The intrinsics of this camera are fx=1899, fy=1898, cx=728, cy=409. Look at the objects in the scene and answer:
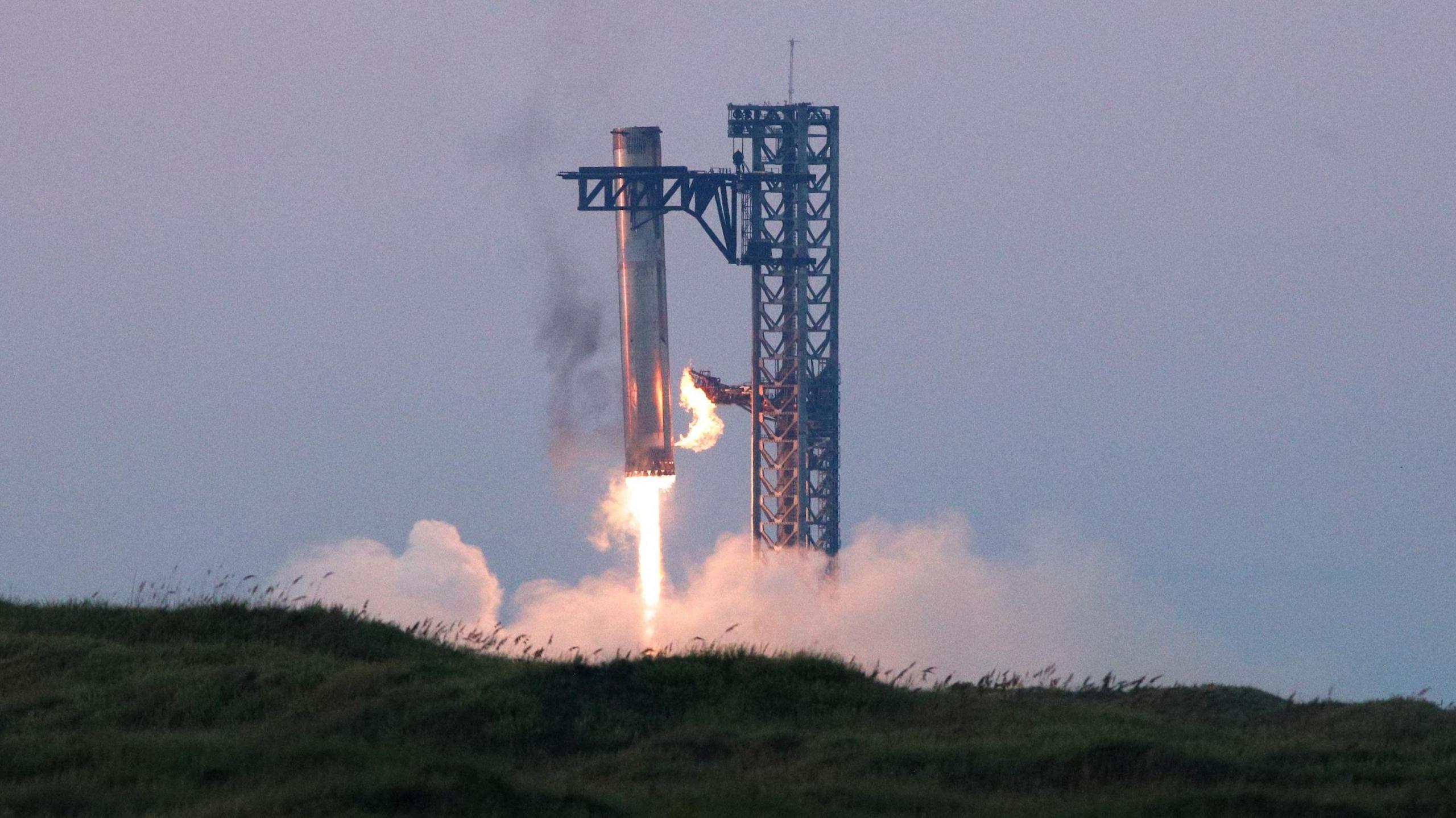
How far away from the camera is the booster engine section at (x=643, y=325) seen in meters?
64.6

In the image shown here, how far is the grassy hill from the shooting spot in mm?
17922

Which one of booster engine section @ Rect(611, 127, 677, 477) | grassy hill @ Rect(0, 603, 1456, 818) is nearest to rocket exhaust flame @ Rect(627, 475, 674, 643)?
booster engine section @ Rect(611, 127, 677, 477)

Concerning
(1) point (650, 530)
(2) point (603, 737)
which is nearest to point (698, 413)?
(1) point (650, 530)

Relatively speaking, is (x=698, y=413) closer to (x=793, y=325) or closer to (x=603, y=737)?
(x=793, y=325)

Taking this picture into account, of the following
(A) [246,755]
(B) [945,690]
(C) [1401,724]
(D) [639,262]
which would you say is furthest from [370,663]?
(D) [639,262]

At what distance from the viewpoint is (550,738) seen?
21516mm

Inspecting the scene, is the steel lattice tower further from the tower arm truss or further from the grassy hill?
the grassy hill

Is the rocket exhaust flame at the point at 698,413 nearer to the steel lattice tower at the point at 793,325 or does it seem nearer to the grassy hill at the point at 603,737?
the steel lattice tower at the point at 793,325

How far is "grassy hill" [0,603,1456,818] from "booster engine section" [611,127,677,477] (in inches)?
1493

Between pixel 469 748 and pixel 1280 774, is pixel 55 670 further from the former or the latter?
pixel 1280 774

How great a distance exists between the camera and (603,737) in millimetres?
21656

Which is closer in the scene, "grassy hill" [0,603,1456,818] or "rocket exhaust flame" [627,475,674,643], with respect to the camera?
"grassy hill" [0,603,1456,818]

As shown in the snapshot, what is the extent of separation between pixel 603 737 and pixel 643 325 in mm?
43309

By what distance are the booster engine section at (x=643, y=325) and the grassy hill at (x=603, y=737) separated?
124ft
